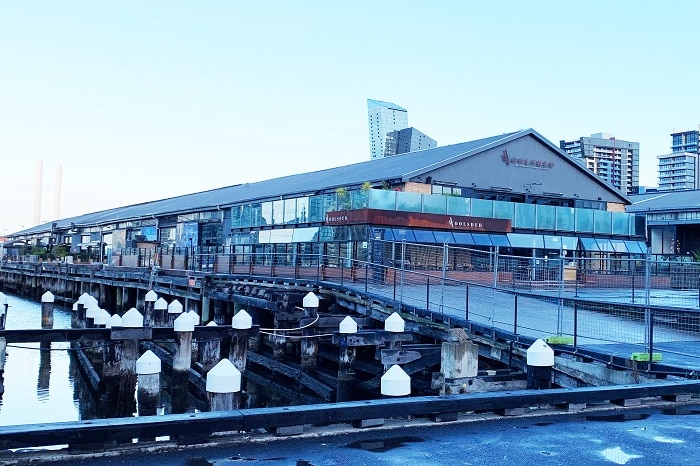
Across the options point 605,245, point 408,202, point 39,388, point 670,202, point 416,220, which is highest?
point 670,202

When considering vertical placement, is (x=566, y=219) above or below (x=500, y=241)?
above

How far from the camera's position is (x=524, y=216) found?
37.0 metres

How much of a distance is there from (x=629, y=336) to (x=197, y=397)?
11.1 meters

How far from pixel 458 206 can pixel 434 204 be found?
150cm

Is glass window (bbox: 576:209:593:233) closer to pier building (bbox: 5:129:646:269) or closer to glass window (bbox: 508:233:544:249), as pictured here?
pier building (bbox: 5:129:646:269)

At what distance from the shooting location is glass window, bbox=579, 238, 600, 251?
38625 millimetres

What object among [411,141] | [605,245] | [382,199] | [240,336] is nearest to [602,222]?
[605,245]

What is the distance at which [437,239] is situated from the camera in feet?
104

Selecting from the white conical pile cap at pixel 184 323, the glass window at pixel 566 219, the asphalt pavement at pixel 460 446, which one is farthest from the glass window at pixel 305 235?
the asphalt pavement at pixel 460 446

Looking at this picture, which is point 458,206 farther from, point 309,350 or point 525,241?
A: point 309,350

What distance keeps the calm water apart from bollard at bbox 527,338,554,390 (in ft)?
30.1

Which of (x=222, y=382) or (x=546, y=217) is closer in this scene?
(x=222, y=382)

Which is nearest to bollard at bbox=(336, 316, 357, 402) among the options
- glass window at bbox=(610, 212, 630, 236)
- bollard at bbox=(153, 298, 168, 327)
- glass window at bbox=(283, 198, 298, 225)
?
bollard at bbox=(153, 298, 168, 327)

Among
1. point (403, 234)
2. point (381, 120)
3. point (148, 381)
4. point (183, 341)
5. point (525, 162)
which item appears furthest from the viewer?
point (381, 120)
